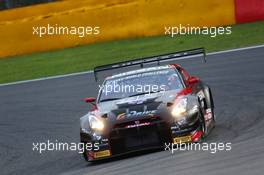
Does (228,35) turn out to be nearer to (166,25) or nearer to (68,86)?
(166,25)

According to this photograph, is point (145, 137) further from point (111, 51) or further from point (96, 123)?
point (111, 51)

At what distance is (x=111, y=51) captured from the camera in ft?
80.1

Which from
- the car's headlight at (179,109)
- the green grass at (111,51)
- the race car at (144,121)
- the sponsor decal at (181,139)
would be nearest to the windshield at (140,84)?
the race car at (144,121)

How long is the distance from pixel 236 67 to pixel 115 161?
817 cm

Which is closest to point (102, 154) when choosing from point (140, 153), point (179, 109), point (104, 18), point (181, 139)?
point (140, 153)

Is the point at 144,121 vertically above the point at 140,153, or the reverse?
the point at 144,121

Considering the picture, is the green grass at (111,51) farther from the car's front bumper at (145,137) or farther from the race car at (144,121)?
the car's front bumper at (145,137)

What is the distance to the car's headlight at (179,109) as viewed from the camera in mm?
10938

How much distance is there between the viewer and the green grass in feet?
75.2

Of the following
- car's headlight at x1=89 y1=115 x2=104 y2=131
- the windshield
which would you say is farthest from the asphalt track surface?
the windshield

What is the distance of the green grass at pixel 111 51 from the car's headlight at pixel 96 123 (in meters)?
11.2

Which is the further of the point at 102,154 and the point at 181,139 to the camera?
the point at 102,154

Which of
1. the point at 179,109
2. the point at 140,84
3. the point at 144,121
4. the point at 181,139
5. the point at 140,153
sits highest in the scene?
the point at 140,84

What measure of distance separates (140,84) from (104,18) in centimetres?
1384
